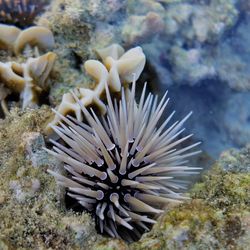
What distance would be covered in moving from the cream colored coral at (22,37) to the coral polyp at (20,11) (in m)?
0.16

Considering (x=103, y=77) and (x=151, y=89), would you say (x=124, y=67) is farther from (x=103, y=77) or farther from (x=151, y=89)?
(x=151, y=89)

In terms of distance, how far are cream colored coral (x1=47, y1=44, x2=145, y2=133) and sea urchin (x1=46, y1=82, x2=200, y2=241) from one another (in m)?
0.17

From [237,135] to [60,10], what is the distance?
1.60 metres

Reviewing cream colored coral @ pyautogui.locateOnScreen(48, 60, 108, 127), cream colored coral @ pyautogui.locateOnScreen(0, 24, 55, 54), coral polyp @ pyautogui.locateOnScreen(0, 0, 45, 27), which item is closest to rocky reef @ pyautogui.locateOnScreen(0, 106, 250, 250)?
cream colored coral @ pyautogui.locateOnScreen(48, 60, 108, 127)

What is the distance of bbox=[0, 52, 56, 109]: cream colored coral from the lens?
Answer: 8.29ft

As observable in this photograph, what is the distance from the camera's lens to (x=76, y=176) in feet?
6.75

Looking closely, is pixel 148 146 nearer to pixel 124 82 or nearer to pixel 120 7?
pixel 124 82

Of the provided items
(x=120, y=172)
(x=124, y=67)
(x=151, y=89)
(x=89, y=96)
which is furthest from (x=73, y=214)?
(x=151, y=89)

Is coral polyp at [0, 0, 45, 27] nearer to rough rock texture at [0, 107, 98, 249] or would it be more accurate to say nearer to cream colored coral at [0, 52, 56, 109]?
cream colored coral at [0, 52, 56, 109]

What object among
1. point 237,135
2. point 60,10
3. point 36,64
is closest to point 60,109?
point 36,64

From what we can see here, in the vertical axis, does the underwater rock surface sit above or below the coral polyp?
below

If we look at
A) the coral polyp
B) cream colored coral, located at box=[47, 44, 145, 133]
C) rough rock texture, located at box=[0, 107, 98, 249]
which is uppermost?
the coral polyp

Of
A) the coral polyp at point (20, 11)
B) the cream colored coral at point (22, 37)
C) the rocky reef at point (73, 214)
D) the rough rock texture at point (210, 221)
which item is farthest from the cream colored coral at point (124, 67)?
the rough rock texture at point (210, 221)

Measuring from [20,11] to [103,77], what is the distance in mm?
907
